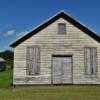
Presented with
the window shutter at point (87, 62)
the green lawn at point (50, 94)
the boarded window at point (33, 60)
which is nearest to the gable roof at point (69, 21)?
the boarded window at point (33, 60)

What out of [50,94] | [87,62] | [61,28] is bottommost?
[50,94]

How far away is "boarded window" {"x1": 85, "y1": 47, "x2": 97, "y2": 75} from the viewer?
29.0m

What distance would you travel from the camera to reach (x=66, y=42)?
1147 inches

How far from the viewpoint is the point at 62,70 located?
29203mm

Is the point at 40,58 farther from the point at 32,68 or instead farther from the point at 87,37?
the point at 87,37

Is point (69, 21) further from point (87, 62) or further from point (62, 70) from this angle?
point (62, 70)

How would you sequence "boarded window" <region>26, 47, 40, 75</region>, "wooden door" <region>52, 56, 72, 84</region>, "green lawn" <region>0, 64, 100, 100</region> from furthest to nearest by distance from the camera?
"wooden door" <region>52, 56, 72, 84</region>, "boarded window" <region>26, 47, 40, 75</region>, "green lawn" <region>0, 64, 100, 100</region>

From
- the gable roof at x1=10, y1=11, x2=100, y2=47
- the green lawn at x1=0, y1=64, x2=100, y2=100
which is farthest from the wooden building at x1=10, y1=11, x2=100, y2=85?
the green lawn at x1=0, y1=64, x2=100, y2=100

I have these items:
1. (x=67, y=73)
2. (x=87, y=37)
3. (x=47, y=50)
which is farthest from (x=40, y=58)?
(x=87, y=37)

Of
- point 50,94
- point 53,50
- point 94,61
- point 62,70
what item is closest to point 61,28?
point 53,50

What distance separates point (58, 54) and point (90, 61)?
9.28ft

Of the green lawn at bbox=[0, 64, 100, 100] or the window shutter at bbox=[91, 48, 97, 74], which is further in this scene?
the window shutter at bbox=[91, 48, 97, 74]

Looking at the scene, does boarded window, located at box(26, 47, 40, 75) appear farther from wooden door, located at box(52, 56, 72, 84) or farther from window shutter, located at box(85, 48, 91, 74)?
window shutter, located at box(85, 48, 91, 74)

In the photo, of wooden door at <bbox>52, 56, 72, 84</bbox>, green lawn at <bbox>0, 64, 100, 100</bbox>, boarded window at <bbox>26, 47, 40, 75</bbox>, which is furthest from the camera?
wooden door at <bbox>52, 56, 72, 84</bbox>
